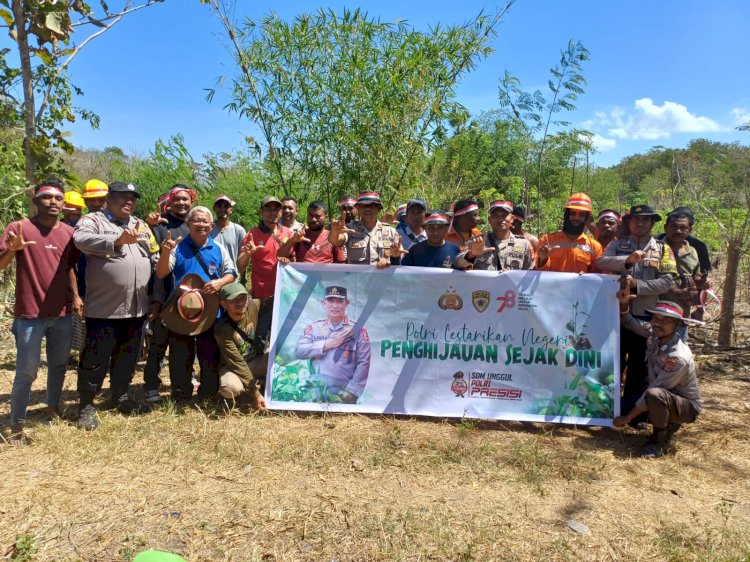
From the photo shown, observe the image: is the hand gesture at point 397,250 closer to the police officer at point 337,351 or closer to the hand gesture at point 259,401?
the police officer at point 337,351

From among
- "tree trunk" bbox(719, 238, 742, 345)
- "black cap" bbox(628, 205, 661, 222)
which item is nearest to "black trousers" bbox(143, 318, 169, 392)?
"black cap" bbox(628, 205, 661, 222)

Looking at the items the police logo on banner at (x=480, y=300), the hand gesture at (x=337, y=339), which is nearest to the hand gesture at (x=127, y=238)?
the hand gesture at (x=337, y=339)

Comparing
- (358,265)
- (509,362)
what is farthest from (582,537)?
(358,265)

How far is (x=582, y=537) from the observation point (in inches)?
121

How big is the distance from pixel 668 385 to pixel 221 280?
3.82 metres

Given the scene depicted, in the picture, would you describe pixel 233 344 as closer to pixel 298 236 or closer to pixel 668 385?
pixel 298 236

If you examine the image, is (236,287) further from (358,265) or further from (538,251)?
(538,251)

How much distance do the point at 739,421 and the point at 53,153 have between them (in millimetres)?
8081

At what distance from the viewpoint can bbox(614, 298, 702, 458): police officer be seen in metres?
4.11

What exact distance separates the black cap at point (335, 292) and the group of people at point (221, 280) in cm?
28

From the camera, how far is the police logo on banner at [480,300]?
4.82 meters

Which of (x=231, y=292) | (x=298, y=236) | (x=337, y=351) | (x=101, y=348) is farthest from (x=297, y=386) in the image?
(x=101, y=348)

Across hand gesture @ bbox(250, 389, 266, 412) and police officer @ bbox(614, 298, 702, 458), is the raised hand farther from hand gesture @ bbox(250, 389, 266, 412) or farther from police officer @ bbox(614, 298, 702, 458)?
police officer @ bbox(614, 298, 702, 458)

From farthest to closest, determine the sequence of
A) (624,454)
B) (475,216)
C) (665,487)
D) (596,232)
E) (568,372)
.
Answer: (596,232), (475,216), (568,372), (624,454), (665,487)
